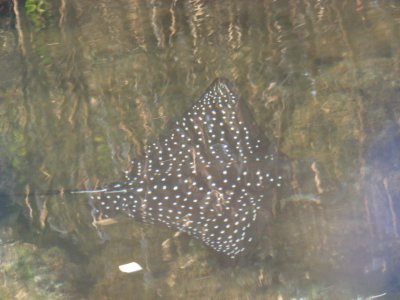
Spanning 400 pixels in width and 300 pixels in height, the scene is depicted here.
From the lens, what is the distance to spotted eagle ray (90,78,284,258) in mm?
3367

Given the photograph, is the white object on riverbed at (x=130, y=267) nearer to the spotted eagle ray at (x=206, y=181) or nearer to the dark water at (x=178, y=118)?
the dark water at (x=178, y=118)

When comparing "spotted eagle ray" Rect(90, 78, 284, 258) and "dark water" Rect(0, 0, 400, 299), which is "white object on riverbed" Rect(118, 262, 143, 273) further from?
"spotted eagle ray" Rect(90, 78, 284, 258)

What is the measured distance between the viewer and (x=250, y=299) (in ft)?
10.5

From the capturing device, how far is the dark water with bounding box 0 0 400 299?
329cm

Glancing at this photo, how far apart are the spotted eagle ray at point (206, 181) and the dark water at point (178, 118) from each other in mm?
148

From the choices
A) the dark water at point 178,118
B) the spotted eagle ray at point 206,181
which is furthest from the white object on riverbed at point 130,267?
the spotted eagle ray at point 206,181

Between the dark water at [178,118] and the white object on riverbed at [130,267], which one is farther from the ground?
the dark water at [178,118]

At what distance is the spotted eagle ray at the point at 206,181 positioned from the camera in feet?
11.0

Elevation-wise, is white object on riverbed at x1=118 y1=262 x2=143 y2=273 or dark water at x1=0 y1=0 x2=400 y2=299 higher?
dark water at x1=0 y1=0 x2=400 y2=299

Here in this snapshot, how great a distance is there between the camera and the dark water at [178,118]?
3285mm

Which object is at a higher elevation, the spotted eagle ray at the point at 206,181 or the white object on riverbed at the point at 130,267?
the spotted eagle ray at the point at 206,181

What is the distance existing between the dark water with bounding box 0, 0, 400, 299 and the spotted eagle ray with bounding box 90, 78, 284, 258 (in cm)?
15

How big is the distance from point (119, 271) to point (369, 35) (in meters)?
3.71

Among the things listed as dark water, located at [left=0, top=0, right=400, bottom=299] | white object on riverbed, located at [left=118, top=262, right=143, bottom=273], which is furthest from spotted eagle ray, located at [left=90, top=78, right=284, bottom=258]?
white object on riverbed, located at [left=118, top=262, right=143, bottom=273]
